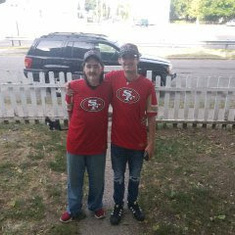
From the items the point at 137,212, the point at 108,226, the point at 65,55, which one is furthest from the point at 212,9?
the point at 108,226

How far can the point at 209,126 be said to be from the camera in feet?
21.8

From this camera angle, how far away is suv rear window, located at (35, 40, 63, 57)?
9.38 metres

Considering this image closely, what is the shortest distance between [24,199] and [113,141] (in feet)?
5.35

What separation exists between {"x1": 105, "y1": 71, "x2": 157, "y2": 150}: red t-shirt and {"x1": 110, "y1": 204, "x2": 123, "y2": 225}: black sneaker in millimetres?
899

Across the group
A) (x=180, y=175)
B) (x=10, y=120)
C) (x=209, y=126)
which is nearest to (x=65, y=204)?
(x=180, y=175)

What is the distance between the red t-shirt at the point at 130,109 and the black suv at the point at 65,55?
609 cm

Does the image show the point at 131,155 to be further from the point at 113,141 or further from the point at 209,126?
the point at 209,126

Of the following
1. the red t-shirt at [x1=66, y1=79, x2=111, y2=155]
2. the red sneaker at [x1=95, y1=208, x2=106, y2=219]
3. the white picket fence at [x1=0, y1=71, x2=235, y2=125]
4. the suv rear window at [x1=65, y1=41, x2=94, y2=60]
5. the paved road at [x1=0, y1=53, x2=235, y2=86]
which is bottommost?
the paved road at [x1=0, y1=53, x2=235, y2=86]

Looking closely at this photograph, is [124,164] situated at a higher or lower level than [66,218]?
higher

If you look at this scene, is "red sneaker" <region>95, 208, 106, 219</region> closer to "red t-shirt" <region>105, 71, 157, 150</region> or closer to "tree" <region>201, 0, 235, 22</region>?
"red t-shirt" <region>105, 71, 157, 150</region>

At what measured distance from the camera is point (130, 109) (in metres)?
3.19

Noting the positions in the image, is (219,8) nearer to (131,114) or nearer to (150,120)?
(150,120)

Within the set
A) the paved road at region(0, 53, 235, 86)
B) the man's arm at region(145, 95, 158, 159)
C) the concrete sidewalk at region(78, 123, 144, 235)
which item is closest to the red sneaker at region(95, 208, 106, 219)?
the concrete sidewalk at region(78, 123, 144, 235)

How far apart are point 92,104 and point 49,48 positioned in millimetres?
6824
